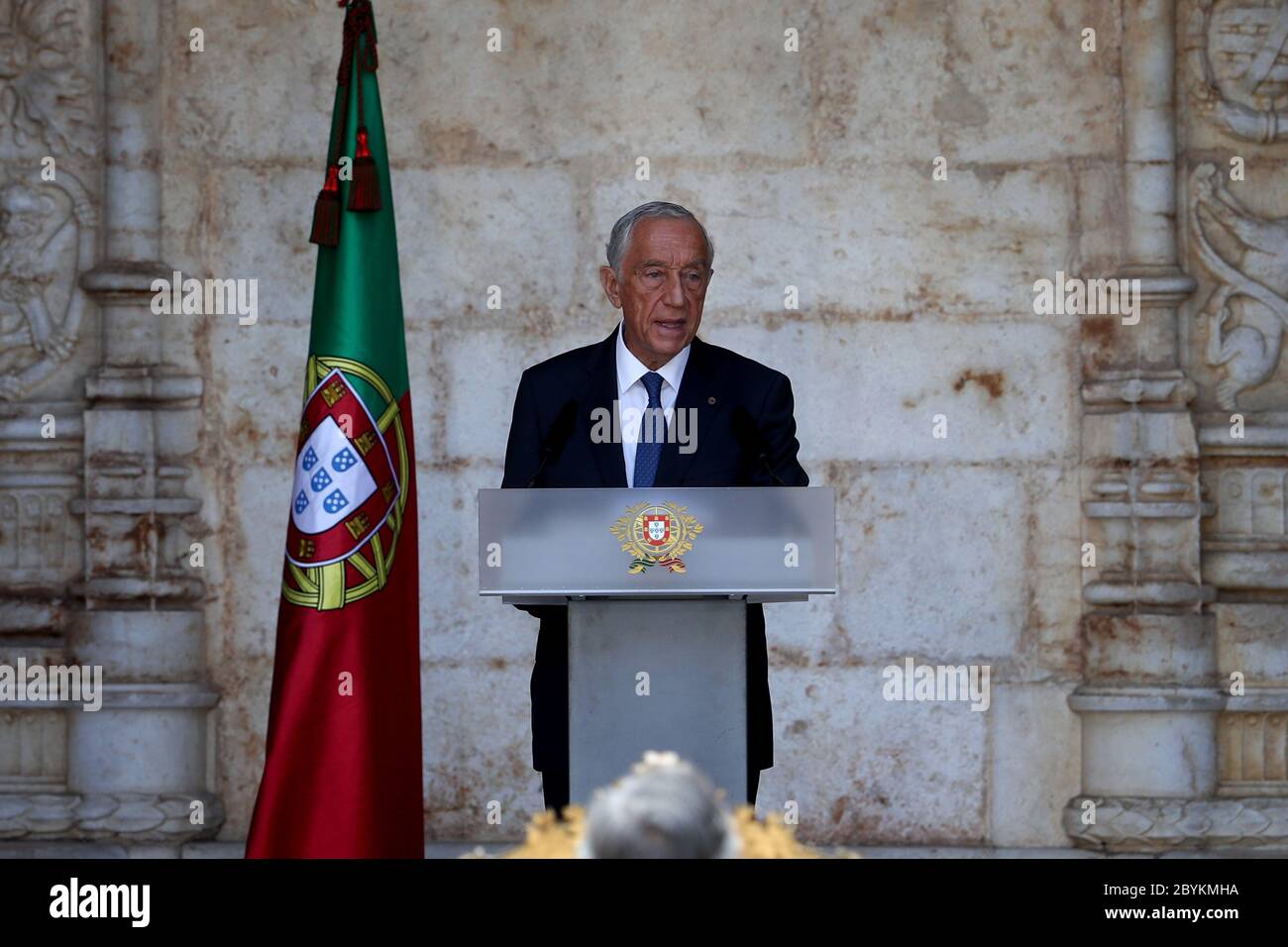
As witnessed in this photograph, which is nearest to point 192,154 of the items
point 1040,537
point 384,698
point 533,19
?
point 533,19

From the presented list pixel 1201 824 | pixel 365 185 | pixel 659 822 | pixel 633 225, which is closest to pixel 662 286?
pixel 633 225

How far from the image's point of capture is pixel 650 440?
456cm

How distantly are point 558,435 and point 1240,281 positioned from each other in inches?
140

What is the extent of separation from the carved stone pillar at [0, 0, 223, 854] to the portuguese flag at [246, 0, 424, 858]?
1.26 metres

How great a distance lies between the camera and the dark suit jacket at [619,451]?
448 centimetres

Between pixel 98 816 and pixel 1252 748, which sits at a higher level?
pixel 1252 748

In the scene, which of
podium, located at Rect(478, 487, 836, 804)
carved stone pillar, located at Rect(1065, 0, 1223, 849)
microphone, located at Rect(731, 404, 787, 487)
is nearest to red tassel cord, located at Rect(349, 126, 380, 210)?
microphone, located at Rect(731, 404, 787, 487)

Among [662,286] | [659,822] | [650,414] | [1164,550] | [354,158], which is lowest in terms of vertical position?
[659,822]

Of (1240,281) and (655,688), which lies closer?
(655,688)

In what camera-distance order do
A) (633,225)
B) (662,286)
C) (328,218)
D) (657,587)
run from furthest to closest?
1. (328,218)
2. (633,225)
3. (662,286)
4. (657,587)

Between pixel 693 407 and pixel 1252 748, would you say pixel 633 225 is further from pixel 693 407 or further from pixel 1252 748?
pixel 1252 748

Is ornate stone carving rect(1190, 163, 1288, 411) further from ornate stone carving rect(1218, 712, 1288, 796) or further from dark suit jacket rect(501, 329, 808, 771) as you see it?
dark suit jacket rect(501, 329, 808, 771)

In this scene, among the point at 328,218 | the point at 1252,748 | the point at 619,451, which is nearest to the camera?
the point at 619,451

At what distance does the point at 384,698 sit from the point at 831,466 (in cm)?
219
